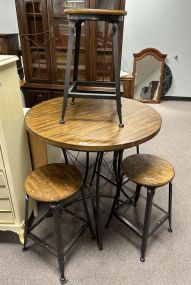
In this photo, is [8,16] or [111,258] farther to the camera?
[8,16]

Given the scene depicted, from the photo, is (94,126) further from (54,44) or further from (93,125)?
(54,44)

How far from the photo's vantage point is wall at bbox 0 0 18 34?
3.76 meters

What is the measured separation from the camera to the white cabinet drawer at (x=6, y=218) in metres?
1.53

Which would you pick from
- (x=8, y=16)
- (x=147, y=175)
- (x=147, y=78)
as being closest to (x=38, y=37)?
(x=8, y=16)

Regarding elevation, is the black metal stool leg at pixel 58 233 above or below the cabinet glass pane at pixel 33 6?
below

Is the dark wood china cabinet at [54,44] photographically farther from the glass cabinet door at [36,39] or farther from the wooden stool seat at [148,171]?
the wooden stool seat at [148,171]

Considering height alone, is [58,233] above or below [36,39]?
below

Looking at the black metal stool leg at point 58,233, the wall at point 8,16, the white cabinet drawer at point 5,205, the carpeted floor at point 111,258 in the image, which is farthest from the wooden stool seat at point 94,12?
the wall at point 8,16

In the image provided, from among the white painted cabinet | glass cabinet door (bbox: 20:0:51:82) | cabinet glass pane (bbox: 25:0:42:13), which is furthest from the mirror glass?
the white painted cabinet

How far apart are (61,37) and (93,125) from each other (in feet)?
6.18

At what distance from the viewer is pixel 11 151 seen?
137 cm

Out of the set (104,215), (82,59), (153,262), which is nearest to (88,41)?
(82,59)

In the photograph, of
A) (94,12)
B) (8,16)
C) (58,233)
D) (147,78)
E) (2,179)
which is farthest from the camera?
(147,78)

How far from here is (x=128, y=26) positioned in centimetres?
410
